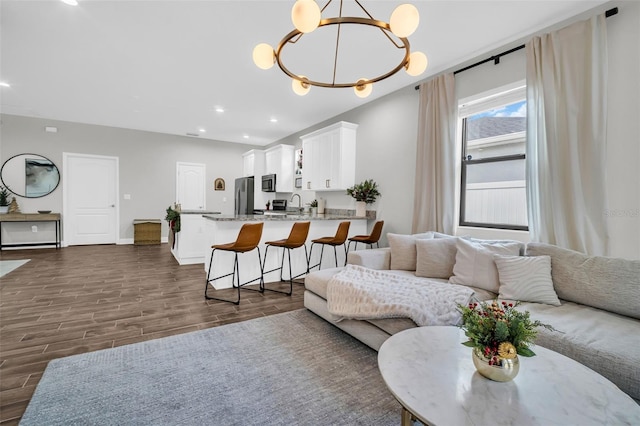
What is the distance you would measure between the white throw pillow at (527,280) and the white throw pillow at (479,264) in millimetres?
103

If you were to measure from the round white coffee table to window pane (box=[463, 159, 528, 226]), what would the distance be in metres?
2.12

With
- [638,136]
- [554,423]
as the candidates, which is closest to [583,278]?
[638,136]

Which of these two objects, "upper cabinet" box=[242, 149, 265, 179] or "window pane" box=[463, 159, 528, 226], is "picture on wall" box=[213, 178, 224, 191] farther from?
"window pane" box=[463, 159, 528, 226]

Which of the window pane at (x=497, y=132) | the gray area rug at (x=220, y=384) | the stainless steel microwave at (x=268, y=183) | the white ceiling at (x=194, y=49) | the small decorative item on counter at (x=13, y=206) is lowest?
the gray area rug at (x=220, y=384)

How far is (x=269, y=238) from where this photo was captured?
404 centimetres

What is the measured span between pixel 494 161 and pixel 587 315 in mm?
1886

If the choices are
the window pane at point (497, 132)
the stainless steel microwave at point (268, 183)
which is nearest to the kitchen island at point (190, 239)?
the stainless steel microwave at point (268, 183)

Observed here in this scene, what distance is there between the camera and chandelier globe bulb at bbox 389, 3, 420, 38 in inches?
62.1

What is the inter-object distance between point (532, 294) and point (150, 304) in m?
3.62

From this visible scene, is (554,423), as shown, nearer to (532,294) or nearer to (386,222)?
(532,294)

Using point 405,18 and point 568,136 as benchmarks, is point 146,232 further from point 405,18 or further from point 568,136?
point 568,136

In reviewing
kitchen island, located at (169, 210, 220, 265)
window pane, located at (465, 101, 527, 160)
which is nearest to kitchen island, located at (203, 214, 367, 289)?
kitchen island, located at (169, 210, 220, 265)

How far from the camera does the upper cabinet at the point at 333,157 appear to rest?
198 inches

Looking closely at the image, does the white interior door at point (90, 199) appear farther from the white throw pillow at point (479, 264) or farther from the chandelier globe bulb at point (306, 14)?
the white throw pillow at point (479, 264)
